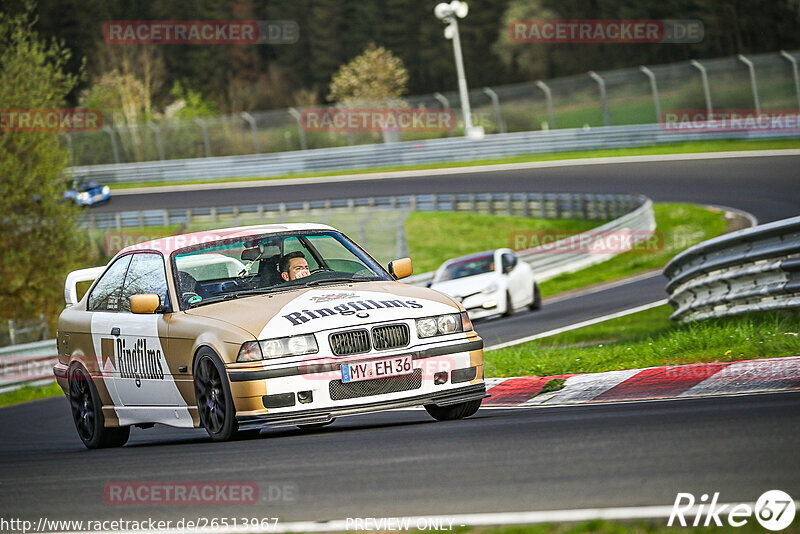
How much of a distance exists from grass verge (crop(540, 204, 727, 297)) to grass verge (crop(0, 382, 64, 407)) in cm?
1031

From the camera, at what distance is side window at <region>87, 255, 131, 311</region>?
30.0 feet

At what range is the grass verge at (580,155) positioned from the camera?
124 ft

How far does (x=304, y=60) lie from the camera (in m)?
107

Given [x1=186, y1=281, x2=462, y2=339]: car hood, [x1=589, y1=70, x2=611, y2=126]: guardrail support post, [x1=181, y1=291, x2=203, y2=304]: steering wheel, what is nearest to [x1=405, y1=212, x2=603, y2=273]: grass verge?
[x1=589, y1=70, x2=611, y2=126]: guardrail support post

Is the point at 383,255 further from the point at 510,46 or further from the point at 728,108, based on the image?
the point at 510,46

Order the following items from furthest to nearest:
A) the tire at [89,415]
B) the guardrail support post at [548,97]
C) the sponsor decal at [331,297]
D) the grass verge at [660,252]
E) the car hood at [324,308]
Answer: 1. the guardrail support post at [548,97]
2. the grass verge at [660,252]
3. the tire at [89,415]
4. the sponsor decal at [331,297]
5. the car hood at [324,308]

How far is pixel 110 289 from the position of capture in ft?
30.5

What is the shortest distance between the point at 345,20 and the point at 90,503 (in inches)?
4026

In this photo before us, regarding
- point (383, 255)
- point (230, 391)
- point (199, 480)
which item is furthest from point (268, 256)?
point (383, 255)

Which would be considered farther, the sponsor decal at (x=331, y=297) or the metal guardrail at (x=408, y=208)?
the metal guardrail at (x=408, y=208)

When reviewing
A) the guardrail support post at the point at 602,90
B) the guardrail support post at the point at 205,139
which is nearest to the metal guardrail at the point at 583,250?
the guardrail support post at the point at 602,90

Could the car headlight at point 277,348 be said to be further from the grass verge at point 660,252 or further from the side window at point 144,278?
the grass verge at point 660,252

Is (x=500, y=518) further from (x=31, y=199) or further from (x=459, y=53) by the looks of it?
(x=459, y=53)

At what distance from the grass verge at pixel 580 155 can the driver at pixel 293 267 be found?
3003 centimetres
